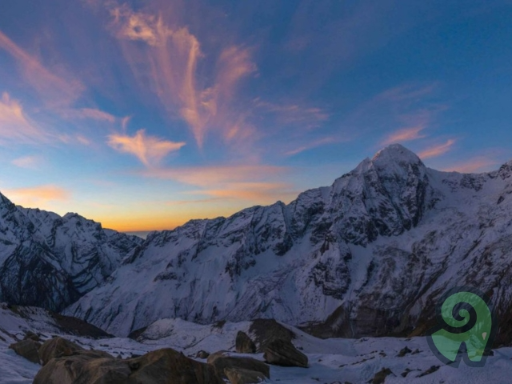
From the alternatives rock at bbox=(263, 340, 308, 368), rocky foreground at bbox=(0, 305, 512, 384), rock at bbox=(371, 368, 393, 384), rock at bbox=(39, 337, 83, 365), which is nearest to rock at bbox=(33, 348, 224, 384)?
rocky foreground at bbox=(0, 305, 512, 384)

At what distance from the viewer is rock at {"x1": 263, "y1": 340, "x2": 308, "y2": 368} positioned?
44.9 m

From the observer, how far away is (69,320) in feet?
525

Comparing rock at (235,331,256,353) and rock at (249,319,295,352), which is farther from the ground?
rock at (235,331,256,353)

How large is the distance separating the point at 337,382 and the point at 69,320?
156 metres

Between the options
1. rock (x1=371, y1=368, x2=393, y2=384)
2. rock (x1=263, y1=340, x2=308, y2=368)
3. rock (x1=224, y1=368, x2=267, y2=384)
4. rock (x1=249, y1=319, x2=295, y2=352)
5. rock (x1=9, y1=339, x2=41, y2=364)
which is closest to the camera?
rock (x1=9, y1=339, x2=41, y2=364)

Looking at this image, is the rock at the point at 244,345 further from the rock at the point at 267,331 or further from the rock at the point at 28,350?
the rock at the point at 28,350

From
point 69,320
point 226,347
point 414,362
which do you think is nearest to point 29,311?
point 69,320

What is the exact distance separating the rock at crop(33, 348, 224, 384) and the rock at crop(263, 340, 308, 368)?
97.3 ft

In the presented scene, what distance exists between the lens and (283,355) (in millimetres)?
44938

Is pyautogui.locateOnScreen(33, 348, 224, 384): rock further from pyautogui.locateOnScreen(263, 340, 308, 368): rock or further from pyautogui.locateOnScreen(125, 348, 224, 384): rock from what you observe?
pyautogui.locateOnScreen(263, 340, 308, 368): rock

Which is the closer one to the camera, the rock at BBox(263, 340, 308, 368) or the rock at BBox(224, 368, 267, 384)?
the rock at BBox(224, 368, 267, 384)

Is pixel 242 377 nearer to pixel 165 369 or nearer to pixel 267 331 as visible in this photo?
pixel 165 369

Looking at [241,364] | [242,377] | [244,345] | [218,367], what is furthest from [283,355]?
[244,345]

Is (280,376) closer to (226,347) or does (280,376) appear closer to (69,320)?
(226,347)
